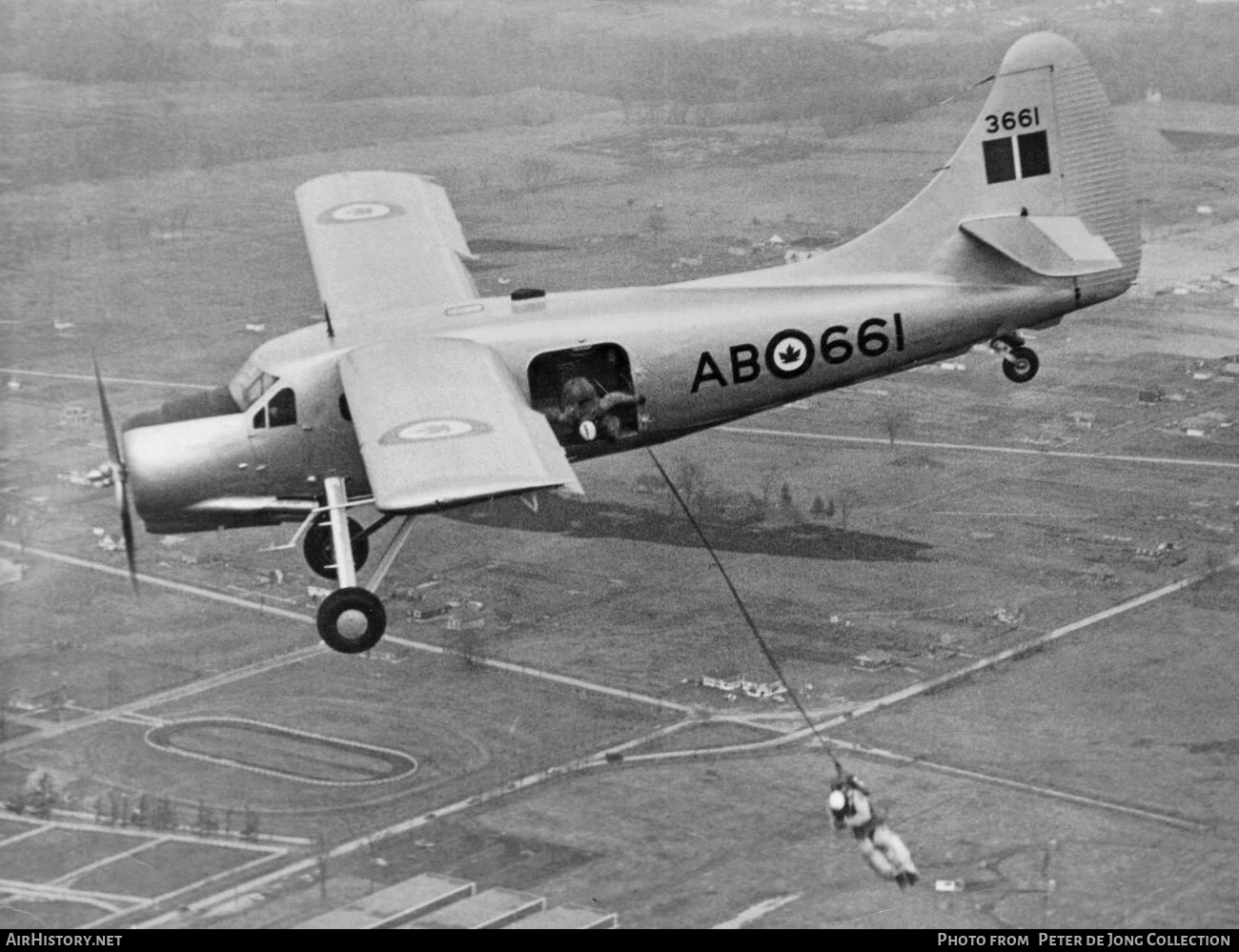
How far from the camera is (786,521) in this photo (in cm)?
14200

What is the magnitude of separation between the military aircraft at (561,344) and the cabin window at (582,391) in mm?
50

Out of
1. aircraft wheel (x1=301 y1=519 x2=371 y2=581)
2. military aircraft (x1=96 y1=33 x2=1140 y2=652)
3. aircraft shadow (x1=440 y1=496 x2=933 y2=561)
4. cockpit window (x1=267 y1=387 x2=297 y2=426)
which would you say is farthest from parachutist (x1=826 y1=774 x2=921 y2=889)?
aircraft shadow (x1=440 y1=496 x2=933 y2=561)

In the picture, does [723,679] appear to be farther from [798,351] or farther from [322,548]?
[322,548]

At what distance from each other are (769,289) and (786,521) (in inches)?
3039

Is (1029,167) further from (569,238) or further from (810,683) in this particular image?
(569,238)

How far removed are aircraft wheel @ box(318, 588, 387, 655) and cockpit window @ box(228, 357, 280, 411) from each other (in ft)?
19.2

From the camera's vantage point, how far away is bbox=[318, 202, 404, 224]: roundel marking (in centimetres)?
7212

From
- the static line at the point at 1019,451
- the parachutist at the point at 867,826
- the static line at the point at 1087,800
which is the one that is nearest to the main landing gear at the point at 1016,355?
the parachutist at the point at 867,826

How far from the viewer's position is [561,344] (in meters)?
61.8

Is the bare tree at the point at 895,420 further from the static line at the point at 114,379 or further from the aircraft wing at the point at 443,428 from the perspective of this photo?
the aircraft wing at the point at 443,428

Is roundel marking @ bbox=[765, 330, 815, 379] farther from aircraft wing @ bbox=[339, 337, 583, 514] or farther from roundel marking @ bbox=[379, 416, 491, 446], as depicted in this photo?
roundel marking @ bbox=[379, 416, 491, 446]

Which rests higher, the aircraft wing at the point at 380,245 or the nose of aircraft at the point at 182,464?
the aircraft wing at the point at 380,245

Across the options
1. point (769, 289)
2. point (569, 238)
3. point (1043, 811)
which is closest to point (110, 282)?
point (569, 238)

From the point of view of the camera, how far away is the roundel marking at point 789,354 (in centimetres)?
6500
